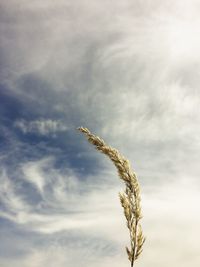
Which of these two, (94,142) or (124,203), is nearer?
(124,203)

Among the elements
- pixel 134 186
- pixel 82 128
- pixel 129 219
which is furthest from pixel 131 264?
pixel 82 128

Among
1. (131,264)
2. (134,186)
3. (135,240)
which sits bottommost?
(131,264)

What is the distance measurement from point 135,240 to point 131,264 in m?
0.46

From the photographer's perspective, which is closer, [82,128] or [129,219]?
[129,219]

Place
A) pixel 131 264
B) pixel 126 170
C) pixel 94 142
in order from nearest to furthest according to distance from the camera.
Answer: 1. pixel 131 264
2. pixel 126 170
3. pixel 94 142

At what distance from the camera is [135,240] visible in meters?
5.55

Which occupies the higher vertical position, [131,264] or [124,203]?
[124,203]

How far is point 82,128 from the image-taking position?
6.77m

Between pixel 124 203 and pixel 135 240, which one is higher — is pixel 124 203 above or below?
above

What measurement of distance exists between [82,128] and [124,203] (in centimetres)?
212

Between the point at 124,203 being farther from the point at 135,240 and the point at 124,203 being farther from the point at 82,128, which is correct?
the point at 82,128

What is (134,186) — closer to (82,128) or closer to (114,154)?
(114,154)

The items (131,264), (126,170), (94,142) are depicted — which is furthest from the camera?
(94,142)

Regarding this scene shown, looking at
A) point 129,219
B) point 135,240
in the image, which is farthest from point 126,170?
point 135,240
